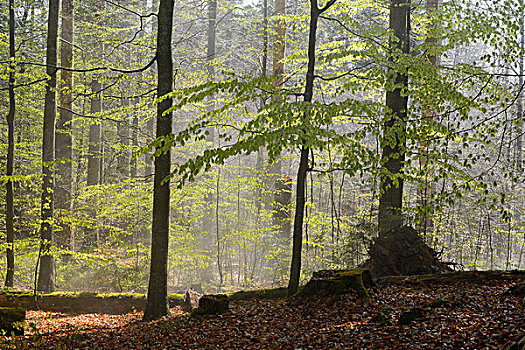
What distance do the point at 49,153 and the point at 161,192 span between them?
3.67m

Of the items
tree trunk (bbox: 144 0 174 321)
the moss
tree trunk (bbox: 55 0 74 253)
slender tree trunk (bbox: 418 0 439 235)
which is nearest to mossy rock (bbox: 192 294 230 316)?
tree trunk (bbox: 144 0 174 321)

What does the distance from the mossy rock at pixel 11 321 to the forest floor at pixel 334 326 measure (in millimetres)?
213

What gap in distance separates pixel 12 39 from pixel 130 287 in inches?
287

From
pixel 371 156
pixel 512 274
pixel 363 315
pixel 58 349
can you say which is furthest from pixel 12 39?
pixel 512 274

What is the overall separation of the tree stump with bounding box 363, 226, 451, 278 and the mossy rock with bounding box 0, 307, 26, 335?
636cm

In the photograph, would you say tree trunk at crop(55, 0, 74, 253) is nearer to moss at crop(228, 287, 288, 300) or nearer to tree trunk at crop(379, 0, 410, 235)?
moss at crop(228, 287, 288, 300)

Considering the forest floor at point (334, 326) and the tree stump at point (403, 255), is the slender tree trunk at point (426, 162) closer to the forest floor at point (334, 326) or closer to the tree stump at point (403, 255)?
the tree stump at point (403, 255)

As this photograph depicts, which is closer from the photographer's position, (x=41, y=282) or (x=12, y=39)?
(x=12, y=39)

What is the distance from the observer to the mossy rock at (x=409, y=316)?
16.6 ft

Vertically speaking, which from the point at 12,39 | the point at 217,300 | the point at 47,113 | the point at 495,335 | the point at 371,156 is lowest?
the point at 217,300

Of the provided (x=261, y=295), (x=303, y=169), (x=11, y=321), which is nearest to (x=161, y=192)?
(x=303, y=169)

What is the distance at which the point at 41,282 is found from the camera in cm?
956

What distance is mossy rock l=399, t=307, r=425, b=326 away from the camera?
5.07 meters

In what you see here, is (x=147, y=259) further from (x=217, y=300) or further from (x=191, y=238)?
(x=217, y=300)
